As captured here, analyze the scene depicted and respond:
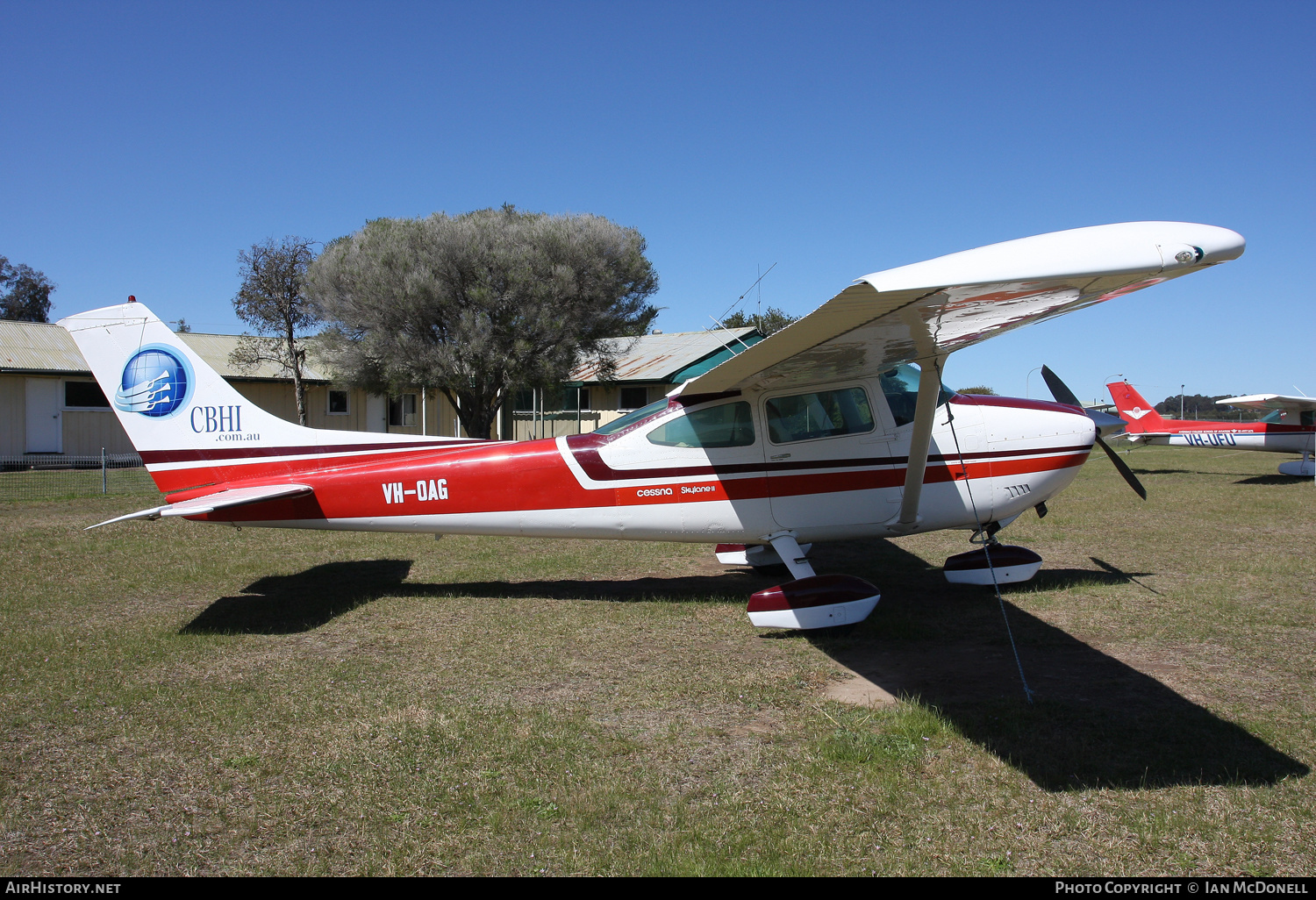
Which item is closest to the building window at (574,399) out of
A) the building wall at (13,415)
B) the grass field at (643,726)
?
the building wall at (13,415)

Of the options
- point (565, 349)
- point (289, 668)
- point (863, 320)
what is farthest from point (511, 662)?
point (565, 349)

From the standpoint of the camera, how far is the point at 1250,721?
4.40m

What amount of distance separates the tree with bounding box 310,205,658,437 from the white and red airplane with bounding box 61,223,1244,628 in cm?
1569

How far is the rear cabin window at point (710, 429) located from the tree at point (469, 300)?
16.9 m

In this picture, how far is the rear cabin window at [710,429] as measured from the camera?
7.05 metres

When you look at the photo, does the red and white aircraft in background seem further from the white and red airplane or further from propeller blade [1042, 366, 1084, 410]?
the white and red airplane

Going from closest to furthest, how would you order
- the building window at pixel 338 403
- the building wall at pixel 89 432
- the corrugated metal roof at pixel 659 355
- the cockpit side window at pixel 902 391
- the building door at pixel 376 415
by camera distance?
the cockpit side window at pixel 902 391 < the building wall at pixel 89 432 < the corrugated metal roof at pixel 659 355 < the building window at pixel 338 403 < the building door at pixel 376 415

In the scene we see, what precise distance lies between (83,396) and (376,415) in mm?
9852

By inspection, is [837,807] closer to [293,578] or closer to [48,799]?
[48,799]

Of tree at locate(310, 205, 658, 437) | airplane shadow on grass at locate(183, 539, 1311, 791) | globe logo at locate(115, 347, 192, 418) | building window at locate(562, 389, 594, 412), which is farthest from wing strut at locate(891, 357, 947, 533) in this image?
building window at locate(562, 389, 594, 412)

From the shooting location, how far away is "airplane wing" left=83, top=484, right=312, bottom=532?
6145 mm

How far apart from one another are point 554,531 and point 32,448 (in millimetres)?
27663

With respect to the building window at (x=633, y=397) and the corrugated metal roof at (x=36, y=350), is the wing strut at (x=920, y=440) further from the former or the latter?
the corrugated metal roof at (x=36, y=350)
